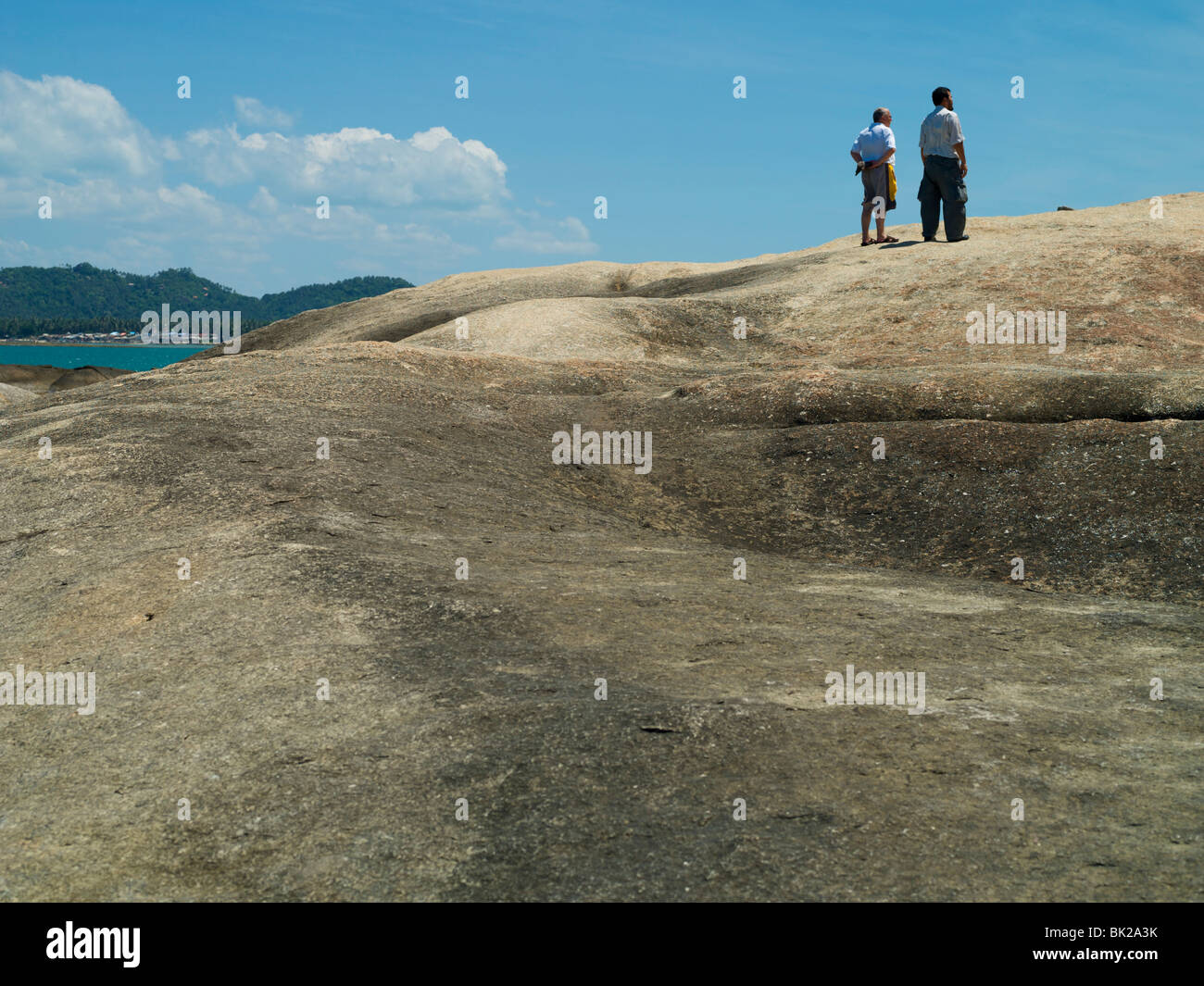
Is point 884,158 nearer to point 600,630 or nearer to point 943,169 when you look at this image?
point 943,169

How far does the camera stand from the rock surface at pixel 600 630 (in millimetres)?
5434

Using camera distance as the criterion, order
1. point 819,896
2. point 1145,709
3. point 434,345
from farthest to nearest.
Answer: point 434,345, point 1145,709, point 819,896

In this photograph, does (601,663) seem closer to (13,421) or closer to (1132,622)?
(1132,622)

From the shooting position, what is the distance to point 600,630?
8.41 m

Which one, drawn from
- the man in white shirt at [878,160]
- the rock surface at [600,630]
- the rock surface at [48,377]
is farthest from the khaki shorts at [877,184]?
the rock surface at [48,377]

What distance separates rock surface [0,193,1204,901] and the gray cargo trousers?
7151mm

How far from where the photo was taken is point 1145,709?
7.13 meters

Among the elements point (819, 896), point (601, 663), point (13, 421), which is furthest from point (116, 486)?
point (819, 896)

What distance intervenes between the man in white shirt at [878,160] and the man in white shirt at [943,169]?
835 mm

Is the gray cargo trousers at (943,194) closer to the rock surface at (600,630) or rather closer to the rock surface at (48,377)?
the rock surface at (600,630)

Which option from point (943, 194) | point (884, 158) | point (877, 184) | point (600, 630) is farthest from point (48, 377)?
point (600, 630)

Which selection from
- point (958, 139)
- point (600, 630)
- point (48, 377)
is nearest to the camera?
point (600, 630)

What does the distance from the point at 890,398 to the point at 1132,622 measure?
23.9ft

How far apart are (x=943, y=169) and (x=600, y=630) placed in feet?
65.8
